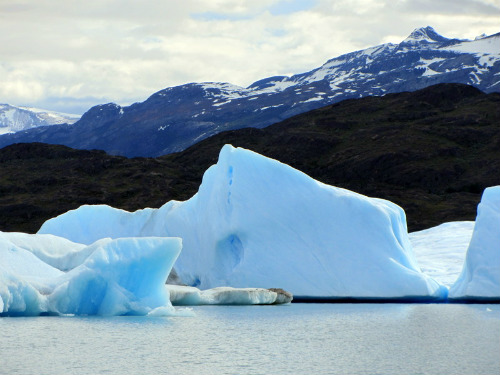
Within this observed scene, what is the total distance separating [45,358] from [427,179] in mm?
71509

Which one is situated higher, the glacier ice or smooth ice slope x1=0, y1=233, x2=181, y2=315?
smooth ice slope x1=0, y1=233, x2=181, y2=315

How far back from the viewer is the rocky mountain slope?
76.6 metres

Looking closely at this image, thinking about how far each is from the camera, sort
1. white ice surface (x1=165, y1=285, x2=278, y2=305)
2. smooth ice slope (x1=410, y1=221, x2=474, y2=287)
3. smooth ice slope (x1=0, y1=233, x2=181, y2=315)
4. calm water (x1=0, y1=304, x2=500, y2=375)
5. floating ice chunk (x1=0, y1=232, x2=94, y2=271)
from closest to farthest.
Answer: calm water (x1=0, y1=304, x2=500, y2=375) → smooth ice slope (x1=0, y1=233, x2=181, y2=315) → floating ice chunk (x1=0, y1=232, x2=94, y2=271) → white ice surface (x1=165, y1=285, x2=278, y2=305) → smooth ice slope (x1=410, y1=221, x2=474, y2=287)

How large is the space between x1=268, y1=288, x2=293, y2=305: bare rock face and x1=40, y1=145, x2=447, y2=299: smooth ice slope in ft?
1.20

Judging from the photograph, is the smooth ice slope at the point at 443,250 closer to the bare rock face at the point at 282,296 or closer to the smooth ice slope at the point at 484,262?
the smooth ice slope at the point at 484,262

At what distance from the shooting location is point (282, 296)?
25.7 meters

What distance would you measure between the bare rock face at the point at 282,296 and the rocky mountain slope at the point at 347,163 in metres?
41.0

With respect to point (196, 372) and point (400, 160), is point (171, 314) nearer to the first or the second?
point (196, 372)

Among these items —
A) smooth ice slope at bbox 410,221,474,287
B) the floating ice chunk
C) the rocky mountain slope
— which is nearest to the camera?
the floating ice chunk

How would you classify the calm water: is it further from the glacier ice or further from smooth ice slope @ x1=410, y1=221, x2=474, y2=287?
smooth ice slope @ x1=410, y1=221, x2=474, y2=287

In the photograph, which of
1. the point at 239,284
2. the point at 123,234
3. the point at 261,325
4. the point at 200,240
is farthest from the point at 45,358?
the point at 123,234

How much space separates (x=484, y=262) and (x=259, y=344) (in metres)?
10.8

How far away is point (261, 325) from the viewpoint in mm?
20406

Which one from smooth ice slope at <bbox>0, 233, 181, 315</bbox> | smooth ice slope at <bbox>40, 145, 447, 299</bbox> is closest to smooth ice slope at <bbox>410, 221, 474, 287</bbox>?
smooth ice slope at <bbox>40, 145, 447, 299</bbox>
